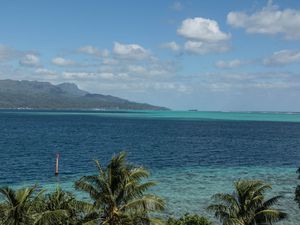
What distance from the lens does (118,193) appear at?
100 ft

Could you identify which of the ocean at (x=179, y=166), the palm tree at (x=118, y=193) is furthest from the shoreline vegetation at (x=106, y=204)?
the ocean at (x=179, y=166)

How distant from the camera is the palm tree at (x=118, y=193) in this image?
30031 mm

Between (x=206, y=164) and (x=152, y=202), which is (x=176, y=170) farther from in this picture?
(x=152, y=202)

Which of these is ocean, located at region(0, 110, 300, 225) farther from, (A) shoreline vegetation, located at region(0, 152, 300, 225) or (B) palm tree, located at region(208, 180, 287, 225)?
(A) shoreline vegetation, located at region(0, 152, 300, 225)

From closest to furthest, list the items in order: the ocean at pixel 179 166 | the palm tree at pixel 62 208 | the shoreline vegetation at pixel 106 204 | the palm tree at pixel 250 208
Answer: the palm tree at pixel 62 208, the shoreline vegetation at pixel 106 204, the palm tree at pixel 250 208, the ocean at pixel 179 166

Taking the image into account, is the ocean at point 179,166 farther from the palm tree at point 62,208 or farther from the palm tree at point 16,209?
the palm tree at point 16,209

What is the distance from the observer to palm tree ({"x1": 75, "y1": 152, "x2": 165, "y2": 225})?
30.0 metres

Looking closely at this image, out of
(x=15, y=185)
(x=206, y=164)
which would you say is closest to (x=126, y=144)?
(x=206, y=164)

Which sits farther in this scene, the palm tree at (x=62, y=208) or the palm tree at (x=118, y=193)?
the palm tree at (x=118, y=193)

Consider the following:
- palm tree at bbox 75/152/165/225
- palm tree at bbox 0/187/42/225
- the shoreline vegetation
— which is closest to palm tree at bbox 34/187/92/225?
the shoreline vegetation

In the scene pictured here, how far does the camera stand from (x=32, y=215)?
29297 mm

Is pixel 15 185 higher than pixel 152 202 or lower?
A: lower

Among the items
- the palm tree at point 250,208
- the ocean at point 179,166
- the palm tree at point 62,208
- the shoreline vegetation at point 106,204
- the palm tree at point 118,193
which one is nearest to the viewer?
the palm tree at point 62,208

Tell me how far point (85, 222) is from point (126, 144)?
412ft
